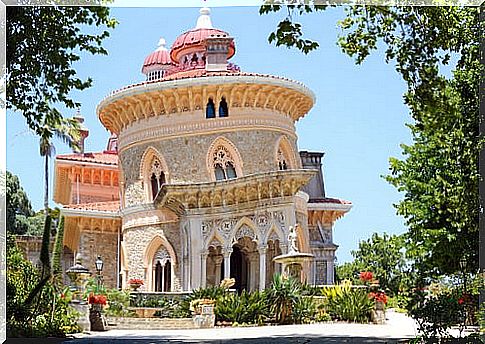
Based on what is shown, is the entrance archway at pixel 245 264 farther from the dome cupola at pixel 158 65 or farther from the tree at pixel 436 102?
the dome cupola at pixel 158 65

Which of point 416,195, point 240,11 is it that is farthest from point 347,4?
point 416,195

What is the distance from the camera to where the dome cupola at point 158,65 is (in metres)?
21.9

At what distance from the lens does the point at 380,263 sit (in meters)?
17.1

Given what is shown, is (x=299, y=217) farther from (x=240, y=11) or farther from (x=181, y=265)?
(x=240, y=11)

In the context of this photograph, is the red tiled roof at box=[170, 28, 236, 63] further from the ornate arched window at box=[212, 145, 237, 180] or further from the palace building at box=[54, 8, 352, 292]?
the ornate arched window at box=[212, 145, 237, 180]

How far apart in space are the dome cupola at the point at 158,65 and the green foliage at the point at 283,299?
36.8ft

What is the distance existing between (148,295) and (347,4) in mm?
7400

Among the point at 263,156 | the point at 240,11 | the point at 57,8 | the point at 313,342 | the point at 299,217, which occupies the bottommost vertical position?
the point at 313,342

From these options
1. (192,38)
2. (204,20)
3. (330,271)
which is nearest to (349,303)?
(330,271)

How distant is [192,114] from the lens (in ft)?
50.7

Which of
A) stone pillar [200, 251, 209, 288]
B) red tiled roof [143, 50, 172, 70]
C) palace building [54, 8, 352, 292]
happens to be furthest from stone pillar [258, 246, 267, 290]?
red tiled roof [143, 50, 172, 70]

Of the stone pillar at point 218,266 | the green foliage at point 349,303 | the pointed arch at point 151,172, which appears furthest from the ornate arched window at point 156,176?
the green foliage at point 349,303

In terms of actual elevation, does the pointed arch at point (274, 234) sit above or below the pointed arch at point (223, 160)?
below

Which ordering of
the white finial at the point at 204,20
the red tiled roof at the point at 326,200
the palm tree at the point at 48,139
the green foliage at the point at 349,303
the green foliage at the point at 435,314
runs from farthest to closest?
the white finial at the point at 204,20, the red tiled roof at the point at 326,200, the green foliage at the point at 349,303, the palm tree at the point at 48,139, the green foliage at the point at 435,314
